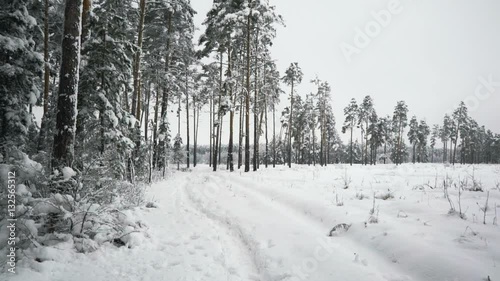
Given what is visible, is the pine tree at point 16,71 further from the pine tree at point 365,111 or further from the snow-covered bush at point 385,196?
the pine tree at point 365,111

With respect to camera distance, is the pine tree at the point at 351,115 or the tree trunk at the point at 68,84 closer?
the tree trunk at the point at 68,84

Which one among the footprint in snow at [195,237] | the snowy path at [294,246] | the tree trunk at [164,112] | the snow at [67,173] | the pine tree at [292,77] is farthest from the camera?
the pine tree at [292,77]

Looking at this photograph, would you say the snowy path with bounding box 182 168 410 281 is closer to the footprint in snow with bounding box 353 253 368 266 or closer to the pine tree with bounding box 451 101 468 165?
the footprint in snow with bounding box 353 253 368 266

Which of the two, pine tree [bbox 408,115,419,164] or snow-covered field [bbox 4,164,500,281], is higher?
pine tree [bbox 408,115,419,164]

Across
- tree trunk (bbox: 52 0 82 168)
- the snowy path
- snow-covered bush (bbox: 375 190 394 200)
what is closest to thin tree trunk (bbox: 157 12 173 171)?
tree trunk (bbox: 52 0 82 168)

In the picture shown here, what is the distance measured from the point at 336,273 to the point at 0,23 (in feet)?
37.9

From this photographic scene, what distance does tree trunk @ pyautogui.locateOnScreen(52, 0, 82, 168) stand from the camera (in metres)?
5.09

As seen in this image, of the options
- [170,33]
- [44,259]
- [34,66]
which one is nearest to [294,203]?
[44,259]

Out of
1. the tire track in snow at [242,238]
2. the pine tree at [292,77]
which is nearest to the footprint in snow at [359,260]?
the tire track in snow at [242,238]

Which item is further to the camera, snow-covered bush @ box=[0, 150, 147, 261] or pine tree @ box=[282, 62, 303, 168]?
pine tree @ box=[282, 62, 303, 168]

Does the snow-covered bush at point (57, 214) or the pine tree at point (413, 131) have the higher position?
the pine tree at point (413, 131)

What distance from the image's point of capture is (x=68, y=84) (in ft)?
17.1

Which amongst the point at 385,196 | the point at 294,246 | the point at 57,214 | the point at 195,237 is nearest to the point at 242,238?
the point at 195,237

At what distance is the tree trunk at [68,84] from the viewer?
5086mm
